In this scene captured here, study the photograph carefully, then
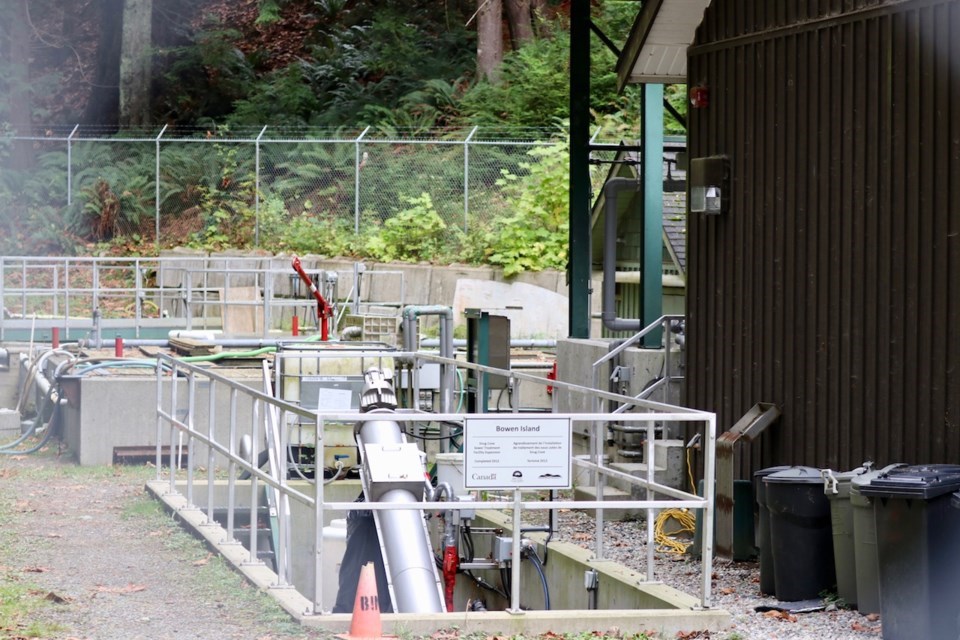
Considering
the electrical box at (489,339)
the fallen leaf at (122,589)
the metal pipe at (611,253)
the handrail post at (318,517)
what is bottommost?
the fallen leaf at (122,589)

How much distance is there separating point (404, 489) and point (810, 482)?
284cm

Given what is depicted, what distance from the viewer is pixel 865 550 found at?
8.65 metres

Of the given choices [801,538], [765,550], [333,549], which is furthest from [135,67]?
[801,538]

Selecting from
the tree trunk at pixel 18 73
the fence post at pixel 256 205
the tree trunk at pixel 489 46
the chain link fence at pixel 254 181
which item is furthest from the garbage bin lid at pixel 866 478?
the tree trunk at pixel 18 73

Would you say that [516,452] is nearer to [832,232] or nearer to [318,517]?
[318,517]

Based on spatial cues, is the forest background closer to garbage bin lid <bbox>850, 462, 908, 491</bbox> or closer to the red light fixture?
the red light fixture

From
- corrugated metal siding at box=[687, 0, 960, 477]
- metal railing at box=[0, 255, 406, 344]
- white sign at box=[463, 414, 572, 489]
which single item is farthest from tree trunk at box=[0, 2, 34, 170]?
white sign at box=[463, 414, 572, 489]

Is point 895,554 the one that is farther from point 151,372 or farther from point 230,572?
point 151,372

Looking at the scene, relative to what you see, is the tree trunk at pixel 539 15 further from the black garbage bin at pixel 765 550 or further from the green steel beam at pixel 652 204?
the black garbage bin at pixel 765 550

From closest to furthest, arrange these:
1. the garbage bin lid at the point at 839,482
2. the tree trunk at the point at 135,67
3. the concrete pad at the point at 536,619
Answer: the concrete pad at the point at 536,619 < the garbage bin lid at the point at 839,482 < the tree trunk at the point at 135,67

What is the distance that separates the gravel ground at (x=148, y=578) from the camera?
8.10m

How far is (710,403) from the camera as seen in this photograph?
1192 cm

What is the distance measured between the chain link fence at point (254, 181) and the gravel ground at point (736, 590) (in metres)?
15.6

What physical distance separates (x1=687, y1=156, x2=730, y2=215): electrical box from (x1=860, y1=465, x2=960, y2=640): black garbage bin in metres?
3.96
